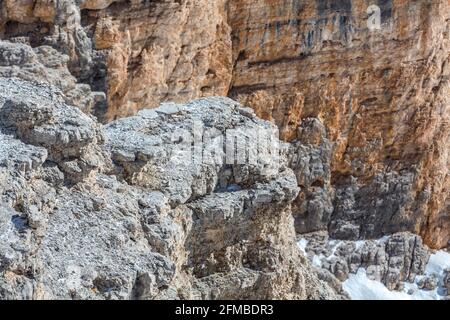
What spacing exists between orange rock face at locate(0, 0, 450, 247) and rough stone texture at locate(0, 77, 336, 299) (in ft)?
56.0

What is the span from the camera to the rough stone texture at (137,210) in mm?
19156

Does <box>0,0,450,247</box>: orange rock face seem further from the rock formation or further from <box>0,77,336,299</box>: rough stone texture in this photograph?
<box>0,77,336,299</box>: rough stone texture

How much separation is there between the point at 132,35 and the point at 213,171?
2008cm

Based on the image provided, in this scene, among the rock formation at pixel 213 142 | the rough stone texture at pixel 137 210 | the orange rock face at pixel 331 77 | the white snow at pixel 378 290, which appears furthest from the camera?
the white snow at pixel 378 290

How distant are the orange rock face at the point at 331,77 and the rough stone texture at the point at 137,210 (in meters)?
17.1

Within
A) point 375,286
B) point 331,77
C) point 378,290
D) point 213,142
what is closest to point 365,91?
point 331,77

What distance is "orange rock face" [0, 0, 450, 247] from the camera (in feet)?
142

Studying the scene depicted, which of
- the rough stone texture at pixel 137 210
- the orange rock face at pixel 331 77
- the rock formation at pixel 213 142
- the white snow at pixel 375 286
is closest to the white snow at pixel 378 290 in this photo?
the white snow at pixel 375 286

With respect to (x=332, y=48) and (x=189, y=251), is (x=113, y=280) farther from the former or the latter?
(x=332, y=48)

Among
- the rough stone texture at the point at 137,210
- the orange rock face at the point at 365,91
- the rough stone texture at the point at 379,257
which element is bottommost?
the rough stone texture at the point at 379,257

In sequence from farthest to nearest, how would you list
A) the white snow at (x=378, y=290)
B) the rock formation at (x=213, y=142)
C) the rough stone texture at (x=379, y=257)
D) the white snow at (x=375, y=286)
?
the rough stone texture at (x=379, y=257) < the white snow at (x=375, y=286) < the white snow at (x=378, y=290) < the rock formation at (x=213, y=142)

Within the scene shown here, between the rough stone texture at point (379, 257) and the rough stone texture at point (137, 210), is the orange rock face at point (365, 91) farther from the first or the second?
the rough stone texture at point (137, 210)

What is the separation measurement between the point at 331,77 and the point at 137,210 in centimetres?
3481

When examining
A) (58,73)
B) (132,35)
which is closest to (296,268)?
(58,73)
